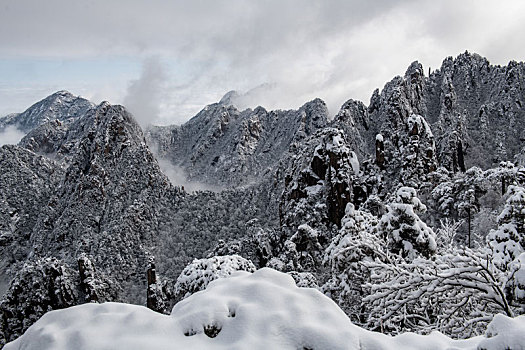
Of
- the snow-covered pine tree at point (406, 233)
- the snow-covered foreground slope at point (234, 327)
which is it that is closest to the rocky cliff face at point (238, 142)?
the snow-covered pine tree at point (406, 233)

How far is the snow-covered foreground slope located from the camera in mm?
3908

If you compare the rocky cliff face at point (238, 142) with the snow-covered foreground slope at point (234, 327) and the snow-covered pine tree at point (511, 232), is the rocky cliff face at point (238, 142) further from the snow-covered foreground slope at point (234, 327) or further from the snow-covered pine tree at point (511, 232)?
the snow-covered foreground slope at point (234, 327)

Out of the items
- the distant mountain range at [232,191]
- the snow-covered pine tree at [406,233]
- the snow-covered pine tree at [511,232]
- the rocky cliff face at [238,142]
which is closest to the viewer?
the snow-covered pine tree at [511,232]

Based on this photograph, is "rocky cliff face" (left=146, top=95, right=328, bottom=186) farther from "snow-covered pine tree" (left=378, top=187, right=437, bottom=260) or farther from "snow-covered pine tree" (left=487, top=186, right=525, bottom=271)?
"snow-covered pine tree" (left=487, top=186, right=525, bottom=271)

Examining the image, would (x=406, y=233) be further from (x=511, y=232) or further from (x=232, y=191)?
(x=232, y=191)

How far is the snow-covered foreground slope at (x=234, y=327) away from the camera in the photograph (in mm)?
3908

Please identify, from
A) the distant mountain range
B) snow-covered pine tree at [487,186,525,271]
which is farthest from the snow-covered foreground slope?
the distant mountain range

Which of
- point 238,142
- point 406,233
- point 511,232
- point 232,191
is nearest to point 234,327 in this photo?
point 511,232

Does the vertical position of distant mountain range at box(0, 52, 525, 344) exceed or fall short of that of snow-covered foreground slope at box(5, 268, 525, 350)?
it exceeds it

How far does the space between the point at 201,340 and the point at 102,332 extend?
3.88ft

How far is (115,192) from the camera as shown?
90500 millimetres

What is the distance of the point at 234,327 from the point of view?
13.6 ft

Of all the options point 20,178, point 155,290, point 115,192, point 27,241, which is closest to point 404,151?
point 155,290

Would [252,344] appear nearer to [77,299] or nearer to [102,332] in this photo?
[102,332]
